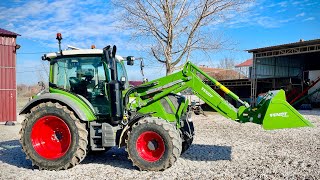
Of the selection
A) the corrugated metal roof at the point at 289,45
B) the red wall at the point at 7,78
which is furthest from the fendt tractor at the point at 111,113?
the corrugated metal roof at the point at 289,45

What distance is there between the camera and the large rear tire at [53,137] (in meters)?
6.18

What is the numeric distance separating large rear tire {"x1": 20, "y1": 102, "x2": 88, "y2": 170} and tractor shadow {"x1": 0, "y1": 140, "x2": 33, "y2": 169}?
1.52ft

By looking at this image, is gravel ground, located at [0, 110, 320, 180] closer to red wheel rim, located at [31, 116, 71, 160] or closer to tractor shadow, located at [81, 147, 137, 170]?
tractor shadow, located at [81, 147, 137, 170]

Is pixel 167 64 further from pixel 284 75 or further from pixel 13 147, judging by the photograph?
pixel 284 75

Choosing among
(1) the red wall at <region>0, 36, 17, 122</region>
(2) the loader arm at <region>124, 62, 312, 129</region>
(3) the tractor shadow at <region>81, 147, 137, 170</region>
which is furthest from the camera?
(1) the red wall at <region>0, 36, 17, 122</region>

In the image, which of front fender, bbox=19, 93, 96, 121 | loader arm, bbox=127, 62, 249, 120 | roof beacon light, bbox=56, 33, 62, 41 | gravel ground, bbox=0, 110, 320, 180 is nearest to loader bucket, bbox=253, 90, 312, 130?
loader arm, bbox=127, 62, 249, 120

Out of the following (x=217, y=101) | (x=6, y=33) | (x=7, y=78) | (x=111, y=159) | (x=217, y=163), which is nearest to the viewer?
(x=217, y=101)

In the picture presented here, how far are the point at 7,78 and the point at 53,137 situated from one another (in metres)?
10.2

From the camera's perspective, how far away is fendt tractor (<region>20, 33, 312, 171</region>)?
5992 millimetres

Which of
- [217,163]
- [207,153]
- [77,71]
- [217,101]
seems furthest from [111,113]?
[207,153]

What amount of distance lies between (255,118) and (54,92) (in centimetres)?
414

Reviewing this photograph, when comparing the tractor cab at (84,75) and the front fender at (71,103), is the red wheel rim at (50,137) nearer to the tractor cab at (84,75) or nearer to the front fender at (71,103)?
the front fender at (71,103)

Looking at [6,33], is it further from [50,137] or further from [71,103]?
[71,103]

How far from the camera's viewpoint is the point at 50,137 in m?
6.61
